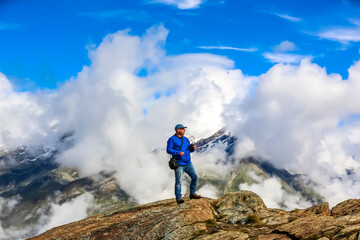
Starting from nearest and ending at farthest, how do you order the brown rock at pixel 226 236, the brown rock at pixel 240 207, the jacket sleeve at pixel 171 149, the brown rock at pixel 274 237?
the brown rock at pixel 274 237
the brown rock at pixel 226 236
the brown rock at pixel 240 207
the jacket sleeve at pixel 171 149

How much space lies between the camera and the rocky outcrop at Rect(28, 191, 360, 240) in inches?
808

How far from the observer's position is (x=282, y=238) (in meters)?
20.0

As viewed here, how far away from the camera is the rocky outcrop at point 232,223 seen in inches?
808

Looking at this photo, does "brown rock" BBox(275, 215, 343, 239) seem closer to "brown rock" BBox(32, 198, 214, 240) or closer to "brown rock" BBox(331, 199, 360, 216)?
"brown rock" BBox(331, 199, 360, 216)

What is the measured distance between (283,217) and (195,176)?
299 inches

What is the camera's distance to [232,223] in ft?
83.5

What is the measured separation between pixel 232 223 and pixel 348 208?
8925 millimetres

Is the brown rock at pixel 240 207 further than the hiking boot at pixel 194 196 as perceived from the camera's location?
No

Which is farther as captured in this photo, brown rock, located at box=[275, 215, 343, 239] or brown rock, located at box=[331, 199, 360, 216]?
brown rock, located at box=[331, 199, 360, 216]

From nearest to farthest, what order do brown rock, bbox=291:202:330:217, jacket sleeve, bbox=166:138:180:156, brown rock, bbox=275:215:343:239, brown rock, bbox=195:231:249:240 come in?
brown rock, bbox=275:215:343:239, brown rock, bbox=195:231:249:240, brown rock, bbox=291:202:330:217, jacket sleeve, bbox=166:138:180:156

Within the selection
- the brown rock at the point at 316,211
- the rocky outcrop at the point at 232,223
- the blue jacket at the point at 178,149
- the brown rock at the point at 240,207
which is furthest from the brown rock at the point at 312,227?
the blue jacket at the point at 178,149

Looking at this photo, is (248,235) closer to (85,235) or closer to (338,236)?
(338,236)

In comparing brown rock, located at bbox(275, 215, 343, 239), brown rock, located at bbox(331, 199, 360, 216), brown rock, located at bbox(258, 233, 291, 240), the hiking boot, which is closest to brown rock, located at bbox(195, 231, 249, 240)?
brown rock, located at bbox(258, 233, 291, 240)

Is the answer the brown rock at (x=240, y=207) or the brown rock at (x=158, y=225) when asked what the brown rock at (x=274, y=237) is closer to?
the brown rock at (x=158, y=225)
